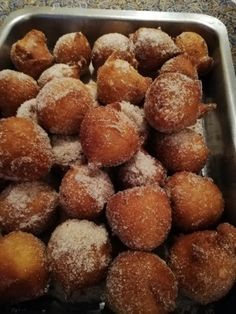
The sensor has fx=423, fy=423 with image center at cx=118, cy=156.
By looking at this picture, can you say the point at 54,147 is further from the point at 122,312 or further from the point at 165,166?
the point at 122,312

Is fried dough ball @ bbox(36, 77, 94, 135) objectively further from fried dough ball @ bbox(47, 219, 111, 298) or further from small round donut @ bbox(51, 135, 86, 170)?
fried dough ball @ bbox(47, 219, 111, 298)

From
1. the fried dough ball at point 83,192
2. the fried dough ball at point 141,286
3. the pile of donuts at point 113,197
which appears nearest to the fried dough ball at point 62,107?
the pile of donuts at point 113,197

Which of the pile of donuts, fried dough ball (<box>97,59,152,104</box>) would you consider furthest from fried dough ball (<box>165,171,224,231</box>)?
fried dough ball (<box>97,59,152,104</box>)

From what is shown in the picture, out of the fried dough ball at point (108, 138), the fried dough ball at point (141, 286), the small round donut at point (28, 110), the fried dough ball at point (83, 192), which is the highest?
the fried dough ball at point (108, 138)

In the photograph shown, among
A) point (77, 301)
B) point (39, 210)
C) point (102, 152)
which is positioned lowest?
point (77, 301)

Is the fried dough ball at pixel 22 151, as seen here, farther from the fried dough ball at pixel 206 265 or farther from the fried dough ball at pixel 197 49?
the fried dough ball at pixel 197 49

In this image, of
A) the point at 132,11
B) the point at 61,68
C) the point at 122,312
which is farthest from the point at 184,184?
the point at 132,11
